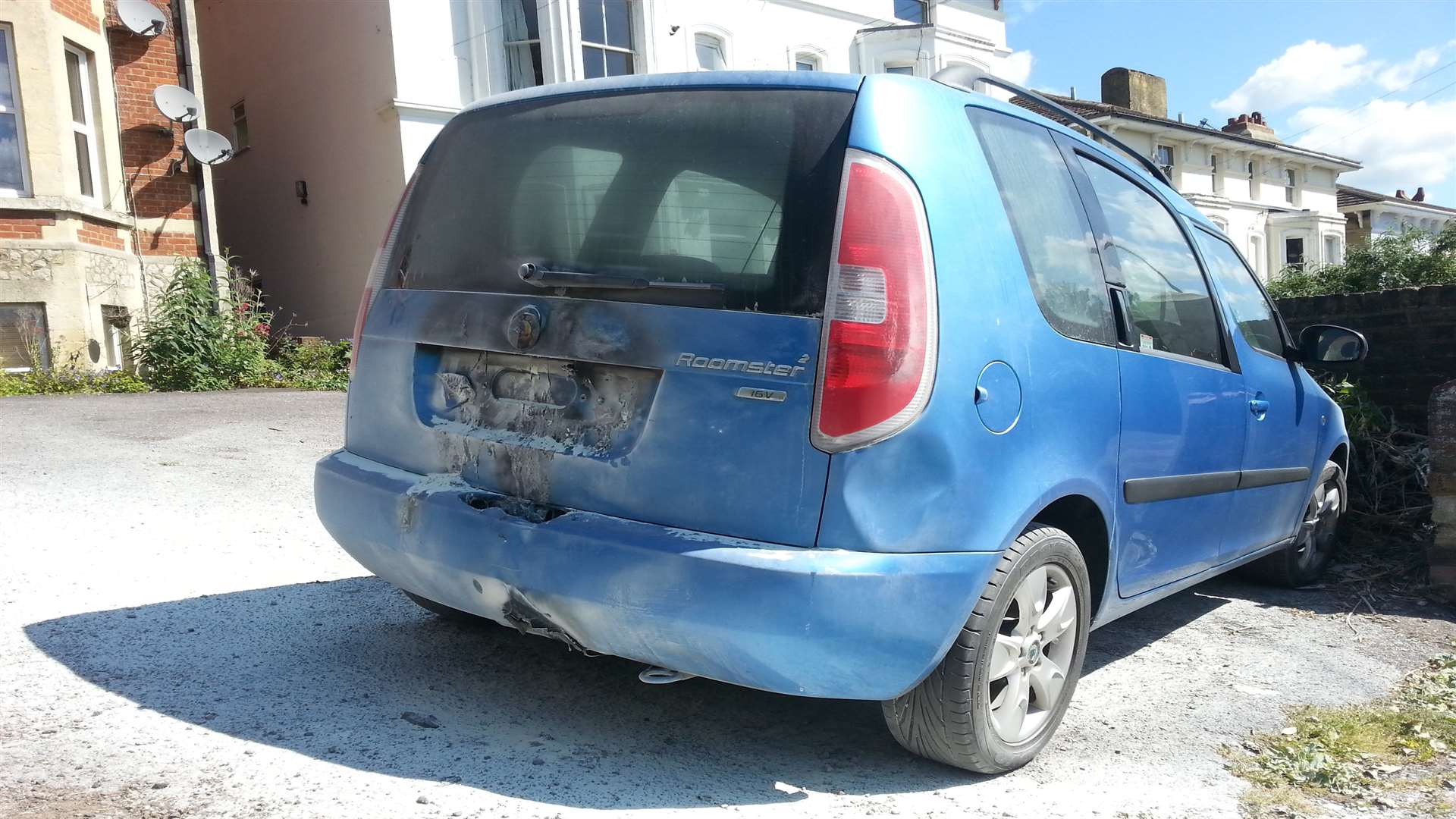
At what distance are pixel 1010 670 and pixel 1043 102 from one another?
2126 millimetres

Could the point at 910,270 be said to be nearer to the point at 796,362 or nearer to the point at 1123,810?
the point at 796,362

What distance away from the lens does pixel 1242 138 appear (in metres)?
36.3

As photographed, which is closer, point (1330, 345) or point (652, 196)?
point (652, 196)

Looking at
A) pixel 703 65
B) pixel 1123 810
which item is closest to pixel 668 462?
pixel 1123 810

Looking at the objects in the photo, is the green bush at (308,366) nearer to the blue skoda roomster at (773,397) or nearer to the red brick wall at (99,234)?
the red brick wall at (99,234)

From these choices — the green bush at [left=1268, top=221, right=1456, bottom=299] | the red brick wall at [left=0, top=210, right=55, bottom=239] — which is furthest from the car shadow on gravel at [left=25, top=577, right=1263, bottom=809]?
the green bush at [left=1268, top=221, right=1456, bottom=299]

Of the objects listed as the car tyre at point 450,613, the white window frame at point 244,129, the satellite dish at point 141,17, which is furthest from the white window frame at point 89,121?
the car tyre at point 450,613

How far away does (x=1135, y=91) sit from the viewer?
35.9 metres

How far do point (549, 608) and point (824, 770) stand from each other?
888 millimetres

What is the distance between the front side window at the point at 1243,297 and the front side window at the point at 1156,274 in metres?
0.23

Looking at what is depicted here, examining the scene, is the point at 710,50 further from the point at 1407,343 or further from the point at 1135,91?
the point at 1135,91

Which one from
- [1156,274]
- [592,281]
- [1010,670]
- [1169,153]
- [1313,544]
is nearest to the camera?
[592,281]

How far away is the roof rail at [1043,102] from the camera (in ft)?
11.1

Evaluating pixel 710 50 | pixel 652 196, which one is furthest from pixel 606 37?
pixel 652 196
